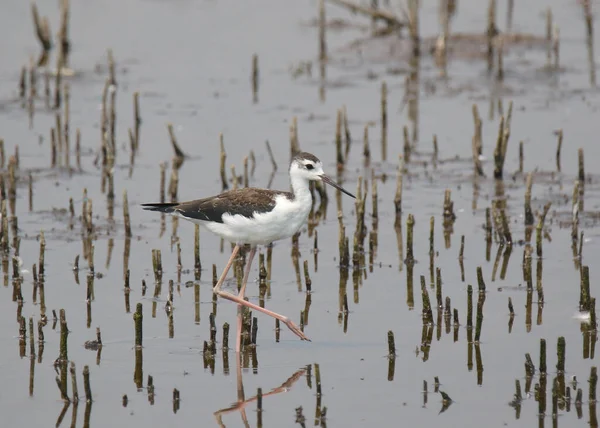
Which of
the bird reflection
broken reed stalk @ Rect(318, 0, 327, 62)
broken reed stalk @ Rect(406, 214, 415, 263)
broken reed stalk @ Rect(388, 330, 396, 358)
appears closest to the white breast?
the bird reflection

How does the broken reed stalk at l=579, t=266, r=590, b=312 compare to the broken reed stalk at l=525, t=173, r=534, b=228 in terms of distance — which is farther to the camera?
the broken reed stalk at l=525, t=173, r=534, b=228

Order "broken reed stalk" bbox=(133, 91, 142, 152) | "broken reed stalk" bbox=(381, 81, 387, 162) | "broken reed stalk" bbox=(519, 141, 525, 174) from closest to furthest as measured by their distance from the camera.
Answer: "broken reed stalk" bbox=(519, 141, 525, 174), "broken reed stalk" bbox=(381, 81, 387, 162), "broken reed stalk" bbox=(133, 91, 142, 152)

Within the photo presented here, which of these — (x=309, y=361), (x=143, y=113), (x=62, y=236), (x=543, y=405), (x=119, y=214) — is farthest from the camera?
(x=143, y=113)

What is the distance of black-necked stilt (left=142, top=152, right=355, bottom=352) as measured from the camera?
10789mm

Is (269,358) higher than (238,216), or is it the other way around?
(238,216)

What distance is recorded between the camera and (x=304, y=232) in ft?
48.0

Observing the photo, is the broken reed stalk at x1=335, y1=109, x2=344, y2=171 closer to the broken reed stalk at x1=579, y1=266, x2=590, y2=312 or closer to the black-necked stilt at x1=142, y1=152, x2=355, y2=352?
the black-necked stilt at x1=142, y1=152, x2=355, y2=352

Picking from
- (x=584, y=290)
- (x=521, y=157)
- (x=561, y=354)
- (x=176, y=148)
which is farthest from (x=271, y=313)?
(x=176, y=148)

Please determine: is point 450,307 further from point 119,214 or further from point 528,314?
point 119,214

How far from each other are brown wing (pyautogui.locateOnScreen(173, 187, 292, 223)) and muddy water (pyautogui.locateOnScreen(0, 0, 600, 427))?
112 centimetres

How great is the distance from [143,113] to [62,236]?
644 cm

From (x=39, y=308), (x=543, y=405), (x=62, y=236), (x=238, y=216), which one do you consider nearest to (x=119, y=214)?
(x=62, y=236)

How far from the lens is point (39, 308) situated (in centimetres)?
1170

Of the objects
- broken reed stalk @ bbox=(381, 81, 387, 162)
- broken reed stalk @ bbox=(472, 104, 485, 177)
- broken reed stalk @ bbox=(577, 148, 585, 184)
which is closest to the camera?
broken reed stalk @ bbox=(577, 148, 585, 184)
